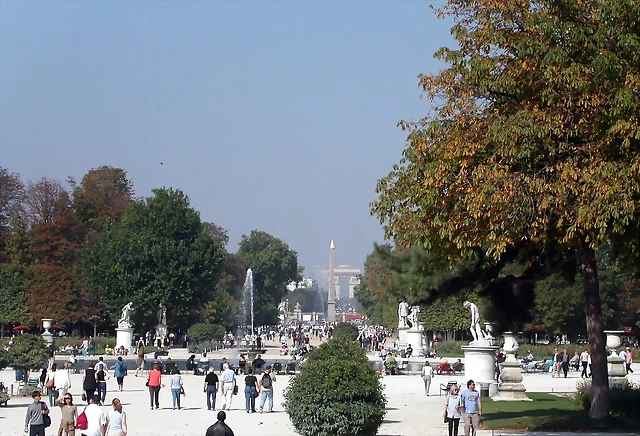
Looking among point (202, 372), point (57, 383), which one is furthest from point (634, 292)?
point (57, 383)

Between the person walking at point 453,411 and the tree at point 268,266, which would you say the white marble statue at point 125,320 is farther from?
the tree at point 268,266

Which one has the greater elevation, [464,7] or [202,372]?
[464,7]

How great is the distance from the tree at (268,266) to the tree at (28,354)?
121 m

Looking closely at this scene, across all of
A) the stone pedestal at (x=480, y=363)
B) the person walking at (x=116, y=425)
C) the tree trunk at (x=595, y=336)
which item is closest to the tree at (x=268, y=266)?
the stone pedestal at (x=480, y=363)

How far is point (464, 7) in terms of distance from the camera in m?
23.3

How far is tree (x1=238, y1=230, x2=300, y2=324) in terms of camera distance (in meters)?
164

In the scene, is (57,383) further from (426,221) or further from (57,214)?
(57,214)

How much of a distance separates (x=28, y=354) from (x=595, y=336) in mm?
19500

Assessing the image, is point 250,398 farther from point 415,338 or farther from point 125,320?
point 415,338

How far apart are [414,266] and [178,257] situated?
52044 millimetres

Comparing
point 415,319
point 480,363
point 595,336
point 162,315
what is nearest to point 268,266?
point 162,315

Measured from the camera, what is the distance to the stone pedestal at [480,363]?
3438 cm

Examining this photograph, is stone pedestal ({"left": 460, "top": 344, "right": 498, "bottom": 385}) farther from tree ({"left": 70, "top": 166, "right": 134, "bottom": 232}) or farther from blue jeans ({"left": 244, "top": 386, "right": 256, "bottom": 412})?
tree ({"left": 70, "top": 166, "right": 134, "bottom": 232})

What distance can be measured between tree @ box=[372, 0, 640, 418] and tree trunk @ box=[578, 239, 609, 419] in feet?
7.62
